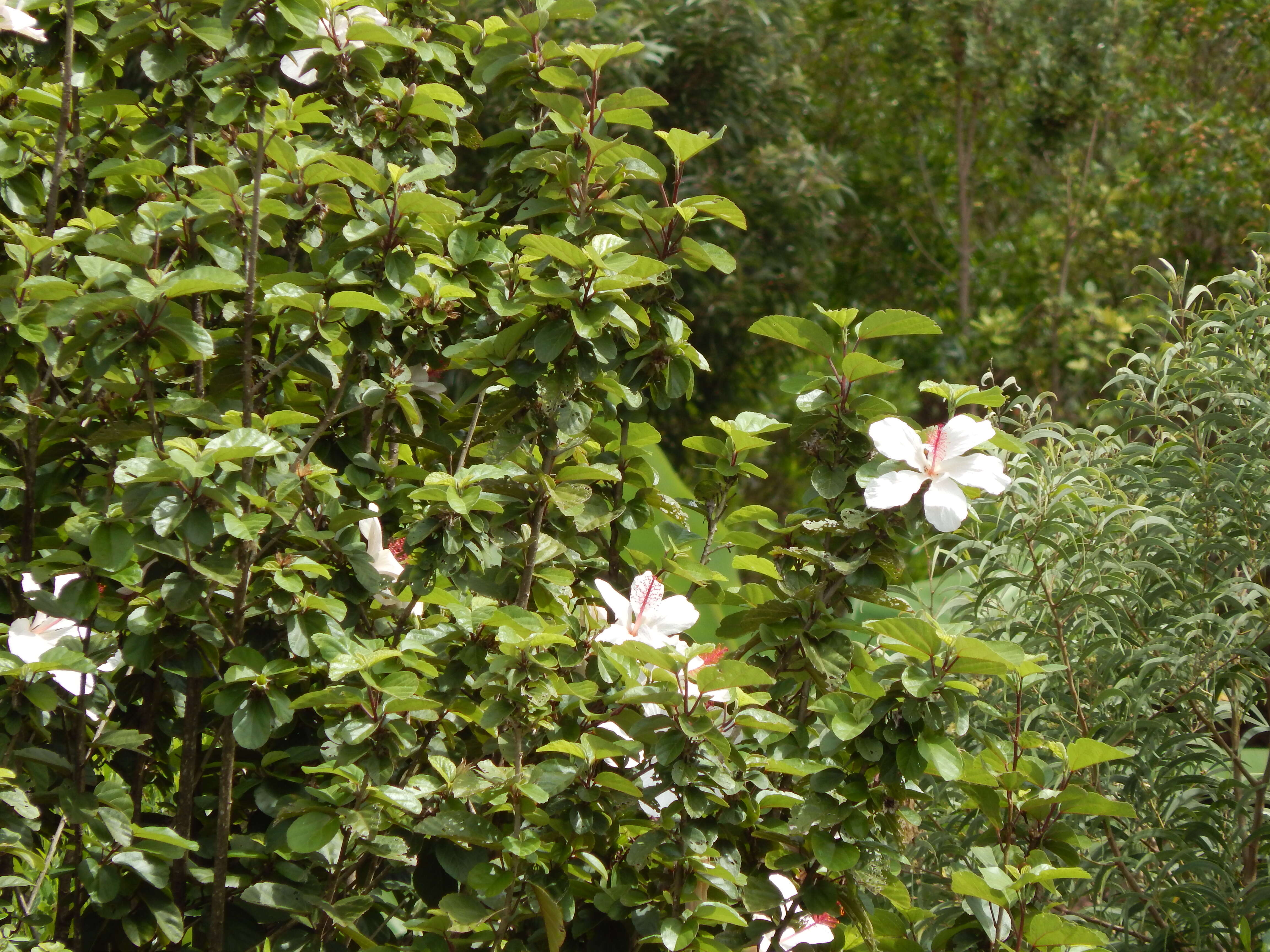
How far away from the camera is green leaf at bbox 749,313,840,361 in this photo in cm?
137

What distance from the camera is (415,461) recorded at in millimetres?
1848

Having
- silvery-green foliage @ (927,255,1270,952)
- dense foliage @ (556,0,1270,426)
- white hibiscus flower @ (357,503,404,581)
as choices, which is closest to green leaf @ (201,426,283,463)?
white hibiscus flower @ (357,503,404,581)

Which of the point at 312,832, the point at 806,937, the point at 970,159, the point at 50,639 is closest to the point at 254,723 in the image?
the point at 312,832

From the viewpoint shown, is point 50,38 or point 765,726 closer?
point 765,726

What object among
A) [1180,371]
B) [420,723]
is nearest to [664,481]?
[1180,371]

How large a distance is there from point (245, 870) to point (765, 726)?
2.36 feet

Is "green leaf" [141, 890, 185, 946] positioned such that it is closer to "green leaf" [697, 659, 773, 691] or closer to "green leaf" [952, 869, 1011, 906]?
"green leaf" [697, 659, 773, 691]

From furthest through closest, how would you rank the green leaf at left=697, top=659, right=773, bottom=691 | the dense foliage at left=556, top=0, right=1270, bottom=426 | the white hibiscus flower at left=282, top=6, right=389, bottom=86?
the dense foliage at left=556, top=0, right=1270, bottom=426
the white hibiscus flower at left=282, top=6, right=389, bottom=86
the green leaf at left=697, top=659, right=773, bottom=691

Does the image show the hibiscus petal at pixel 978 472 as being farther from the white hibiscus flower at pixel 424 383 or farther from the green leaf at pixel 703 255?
the white hibiscus flower at pixel 424 383

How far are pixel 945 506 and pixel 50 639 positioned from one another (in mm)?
1107

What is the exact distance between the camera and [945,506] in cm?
128

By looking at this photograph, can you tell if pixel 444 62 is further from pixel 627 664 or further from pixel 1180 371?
pixel 1180 371

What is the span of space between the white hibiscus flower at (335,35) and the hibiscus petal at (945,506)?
34.6 inches

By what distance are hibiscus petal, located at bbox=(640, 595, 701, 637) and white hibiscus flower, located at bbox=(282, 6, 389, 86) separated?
792 mm
